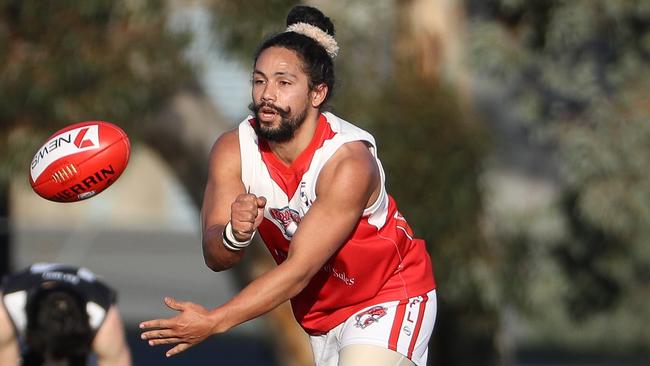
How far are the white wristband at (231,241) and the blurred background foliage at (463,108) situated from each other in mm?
5729

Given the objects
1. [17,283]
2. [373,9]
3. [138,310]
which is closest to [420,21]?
[373,9]

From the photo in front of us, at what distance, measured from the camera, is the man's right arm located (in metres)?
4.92

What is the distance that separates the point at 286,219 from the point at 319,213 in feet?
1.23

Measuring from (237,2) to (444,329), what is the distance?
3633 millimetres

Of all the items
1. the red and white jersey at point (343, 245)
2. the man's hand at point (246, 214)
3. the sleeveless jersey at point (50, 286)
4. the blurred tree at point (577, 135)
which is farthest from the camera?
the blurred tree at point (577, 135)

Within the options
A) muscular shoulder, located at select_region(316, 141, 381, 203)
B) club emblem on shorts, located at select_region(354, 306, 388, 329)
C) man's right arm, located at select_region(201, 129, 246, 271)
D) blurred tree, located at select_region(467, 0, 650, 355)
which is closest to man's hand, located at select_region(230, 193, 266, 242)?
man's right arm, located at select_region(201, 129, 246, 271)

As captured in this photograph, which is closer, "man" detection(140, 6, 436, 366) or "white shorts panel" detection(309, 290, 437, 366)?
"man" detection(140, 6, 436, 366)

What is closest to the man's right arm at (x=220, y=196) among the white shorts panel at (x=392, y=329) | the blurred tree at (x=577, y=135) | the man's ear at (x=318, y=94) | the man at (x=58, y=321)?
the man's ear at (x=318, y=94)

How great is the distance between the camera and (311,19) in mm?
5281

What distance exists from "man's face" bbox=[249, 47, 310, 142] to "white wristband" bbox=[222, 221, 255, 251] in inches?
17.2

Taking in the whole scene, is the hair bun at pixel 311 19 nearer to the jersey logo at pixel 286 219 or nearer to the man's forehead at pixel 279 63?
the man's forehead at pixel 279 63

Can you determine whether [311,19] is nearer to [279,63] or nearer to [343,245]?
[279,63]

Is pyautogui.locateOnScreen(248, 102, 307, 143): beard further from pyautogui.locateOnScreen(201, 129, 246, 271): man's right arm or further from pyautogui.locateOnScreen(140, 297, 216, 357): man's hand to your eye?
pyautogui.locateOnScreen(140, 297, 216, 357): man's hand

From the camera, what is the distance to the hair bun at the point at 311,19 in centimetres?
527
